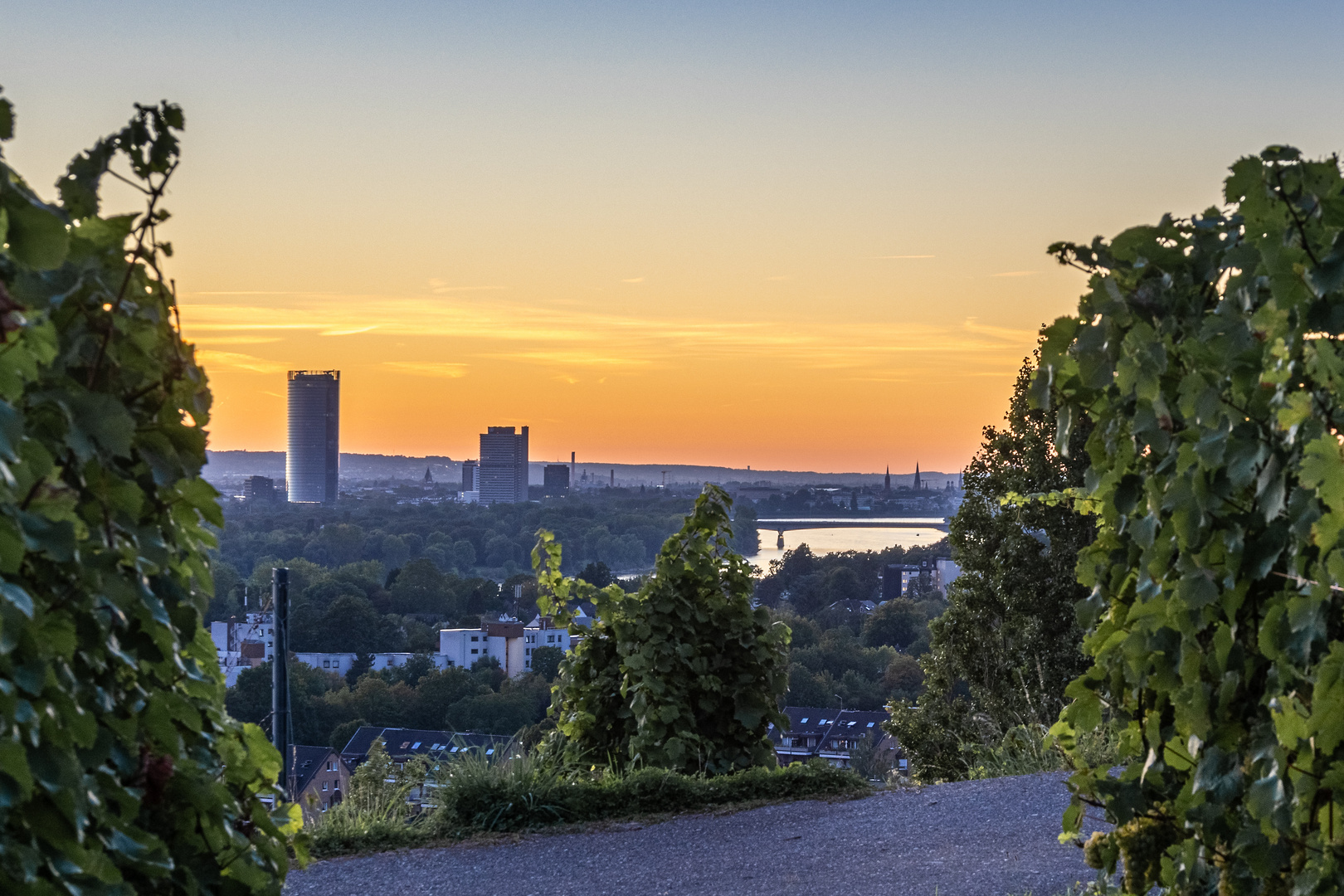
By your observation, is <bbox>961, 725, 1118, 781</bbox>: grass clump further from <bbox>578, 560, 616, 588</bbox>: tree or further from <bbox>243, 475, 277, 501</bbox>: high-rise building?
<bbox>243, 475, 277, 501</bbox>: high-rise building

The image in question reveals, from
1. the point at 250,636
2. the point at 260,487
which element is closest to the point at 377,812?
the point at 250,636

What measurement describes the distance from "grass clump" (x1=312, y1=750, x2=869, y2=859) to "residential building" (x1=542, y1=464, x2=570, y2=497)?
1369 cm

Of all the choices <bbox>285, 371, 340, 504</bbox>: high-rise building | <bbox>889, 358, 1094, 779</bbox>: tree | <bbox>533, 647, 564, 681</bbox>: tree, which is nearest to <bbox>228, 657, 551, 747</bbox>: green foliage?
<bbox>533, 647, 564, 681</bbox>: tree

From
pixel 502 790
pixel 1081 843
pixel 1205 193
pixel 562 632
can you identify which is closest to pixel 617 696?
pixel 562 632

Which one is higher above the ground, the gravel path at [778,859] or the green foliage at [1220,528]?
the green foliage at [1220,528]

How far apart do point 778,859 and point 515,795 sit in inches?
55.7

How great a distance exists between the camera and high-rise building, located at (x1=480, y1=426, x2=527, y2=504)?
18.9 m

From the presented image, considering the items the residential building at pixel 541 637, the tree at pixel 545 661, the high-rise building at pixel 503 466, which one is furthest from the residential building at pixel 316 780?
the high-rise building at pixel 503 466

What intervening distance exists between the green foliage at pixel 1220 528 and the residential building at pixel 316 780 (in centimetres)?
396

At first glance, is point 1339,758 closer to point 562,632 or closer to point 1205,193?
point 1205,193

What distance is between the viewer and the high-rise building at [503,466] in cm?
1889

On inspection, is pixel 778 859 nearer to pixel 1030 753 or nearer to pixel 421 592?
pixel 1030 753

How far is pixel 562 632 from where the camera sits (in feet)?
25.5

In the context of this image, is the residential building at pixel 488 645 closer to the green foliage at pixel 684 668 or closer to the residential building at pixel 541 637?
the residential building at pixel 541 637
